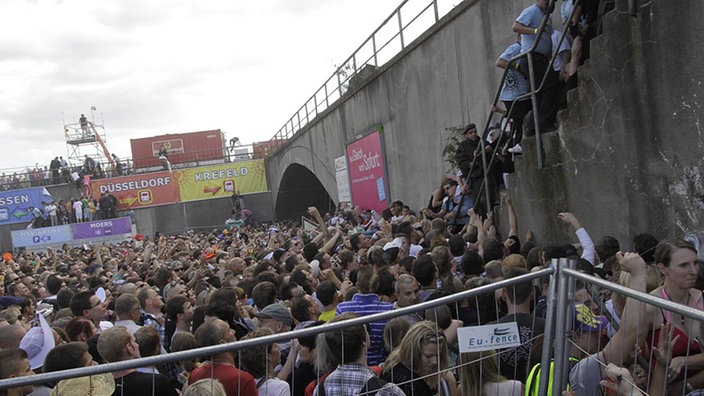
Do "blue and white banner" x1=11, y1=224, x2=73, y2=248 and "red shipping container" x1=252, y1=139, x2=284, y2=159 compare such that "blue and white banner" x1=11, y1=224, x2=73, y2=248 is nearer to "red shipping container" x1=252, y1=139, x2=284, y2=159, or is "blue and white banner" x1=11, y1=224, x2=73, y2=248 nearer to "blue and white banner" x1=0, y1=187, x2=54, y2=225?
"blue and white banner" x1=0, y1=187, x2=54, y2=225

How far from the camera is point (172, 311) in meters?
6.41

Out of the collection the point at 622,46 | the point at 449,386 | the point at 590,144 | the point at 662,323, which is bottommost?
the point at 449,386

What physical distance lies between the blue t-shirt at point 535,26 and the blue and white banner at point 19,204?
39.3 m

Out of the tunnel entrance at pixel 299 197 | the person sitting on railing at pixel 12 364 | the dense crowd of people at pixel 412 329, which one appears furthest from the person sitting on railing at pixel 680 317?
the tunnel entrance at pixel 299 197

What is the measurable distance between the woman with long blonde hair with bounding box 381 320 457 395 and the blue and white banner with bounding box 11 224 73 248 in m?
36.8

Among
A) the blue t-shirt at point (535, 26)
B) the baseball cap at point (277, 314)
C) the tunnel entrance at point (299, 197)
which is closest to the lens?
the baseball cap at point (277, 314)

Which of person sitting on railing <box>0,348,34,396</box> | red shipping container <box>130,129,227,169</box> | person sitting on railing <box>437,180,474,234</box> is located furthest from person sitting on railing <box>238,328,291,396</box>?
red shipping container <box>130,129,227,169</box>

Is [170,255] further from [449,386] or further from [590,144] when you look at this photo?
[449,386]

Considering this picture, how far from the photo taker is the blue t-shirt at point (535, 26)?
8.37 meters

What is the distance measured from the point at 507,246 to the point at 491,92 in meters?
4.15

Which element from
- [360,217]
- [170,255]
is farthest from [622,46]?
[170,255]

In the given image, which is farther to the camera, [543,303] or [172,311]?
[172,311]

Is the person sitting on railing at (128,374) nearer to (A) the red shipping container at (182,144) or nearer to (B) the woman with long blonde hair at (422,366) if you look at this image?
(B) the woman with long blonde hair at (422,366)

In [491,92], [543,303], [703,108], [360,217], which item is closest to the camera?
[543,303]
